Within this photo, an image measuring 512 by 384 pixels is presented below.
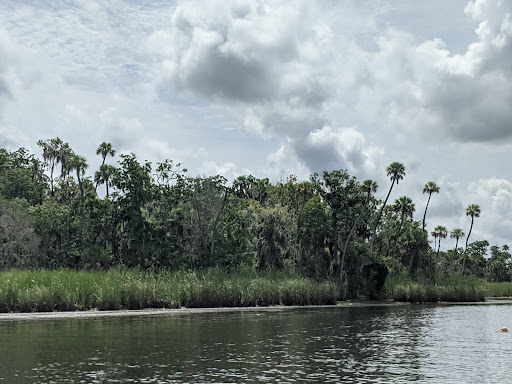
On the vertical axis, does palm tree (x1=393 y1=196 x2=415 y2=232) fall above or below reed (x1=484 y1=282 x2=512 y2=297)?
above

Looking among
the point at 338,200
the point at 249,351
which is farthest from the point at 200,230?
the point at 249,351

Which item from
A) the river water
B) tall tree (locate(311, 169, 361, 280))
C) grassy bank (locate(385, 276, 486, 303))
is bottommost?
the river water

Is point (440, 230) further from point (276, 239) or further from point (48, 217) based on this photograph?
point (48, 217)

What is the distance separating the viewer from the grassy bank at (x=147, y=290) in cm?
4303

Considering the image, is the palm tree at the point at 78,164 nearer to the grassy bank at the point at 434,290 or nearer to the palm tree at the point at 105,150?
the palm tree at the point at 105,150

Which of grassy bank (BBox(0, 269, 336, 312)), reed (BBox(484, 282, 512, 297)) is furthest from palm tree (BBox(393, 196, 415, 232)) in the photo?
grassy bank (BBox(0, 269, 336, 312))

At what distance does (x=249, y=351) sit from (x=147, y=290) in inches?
951

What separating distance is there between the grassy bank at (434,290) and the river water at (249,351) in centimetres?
2983

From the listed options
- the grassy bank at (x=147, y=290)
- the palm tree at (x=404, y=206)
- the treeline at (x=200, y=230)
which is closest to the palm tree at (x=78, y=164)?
the treeline at (x=200, y=230)

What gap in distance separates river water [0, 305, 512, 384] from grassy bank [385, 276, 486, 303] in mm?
29830

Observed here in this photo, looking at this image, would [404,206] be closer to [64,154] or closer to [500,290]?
Answer: [500,290]

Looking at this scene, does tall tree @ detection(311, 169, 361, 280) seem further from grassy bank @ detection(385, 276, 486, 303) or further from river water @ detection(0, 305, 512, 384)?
river water @ detection(0, 305, 512, 384)

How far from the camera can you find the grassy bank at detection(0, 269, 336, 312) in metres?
43.0

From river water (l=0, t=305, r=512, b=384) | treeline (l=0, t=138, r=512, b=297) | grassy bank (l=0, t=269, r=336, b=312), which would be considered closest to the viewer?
river water (l=0, t=305, r=512, b=384)
